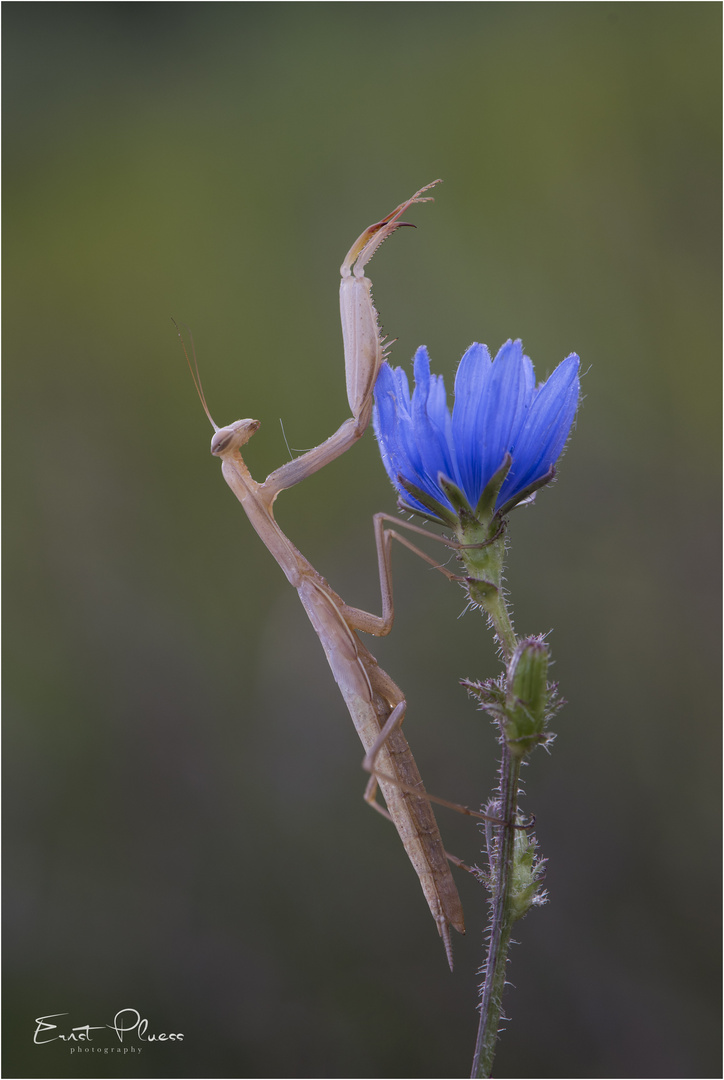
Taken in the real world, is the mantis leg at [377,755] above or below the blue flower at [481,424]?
below

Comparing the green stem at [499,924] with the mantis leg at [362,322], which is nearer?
the green stem at [499,924]

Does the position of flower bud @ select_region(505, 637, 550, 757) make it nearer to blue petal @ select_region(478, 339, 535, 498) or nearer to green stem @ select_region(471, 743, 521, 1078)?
green stem @ select_region(471, 743, 521, 1078)

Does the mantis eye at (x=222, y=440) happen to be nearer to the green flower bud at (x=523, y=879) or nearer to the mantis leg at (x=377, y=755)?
the mantis leg at (x=377, y=755)

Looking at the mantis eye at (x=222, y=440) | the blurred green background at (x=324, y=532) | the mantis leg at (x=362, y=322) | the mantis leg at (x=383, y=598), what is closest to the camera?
the mantis leg at (x=362, y=322)

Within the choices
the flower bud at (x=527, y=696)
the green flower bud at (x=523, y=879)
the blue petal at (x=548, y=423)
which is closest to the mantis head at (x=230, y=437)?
the blue petal at (x=548, y=423)

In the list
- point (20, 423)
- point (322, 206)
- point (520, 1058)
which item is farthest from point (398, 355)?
point (520, 1058)

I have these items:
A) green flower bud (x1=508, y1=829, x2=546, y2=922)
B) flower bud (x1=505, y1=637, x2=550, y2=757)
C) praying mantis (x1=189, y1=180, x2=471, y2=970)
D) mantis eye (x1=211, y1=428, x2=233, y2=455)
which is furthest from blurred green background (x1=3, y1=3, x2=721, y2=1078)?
flower bud (x1=505, y1=637, x2=550, y2=757)

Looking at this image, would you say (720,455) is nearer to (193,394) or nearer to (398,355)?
(398,355)
